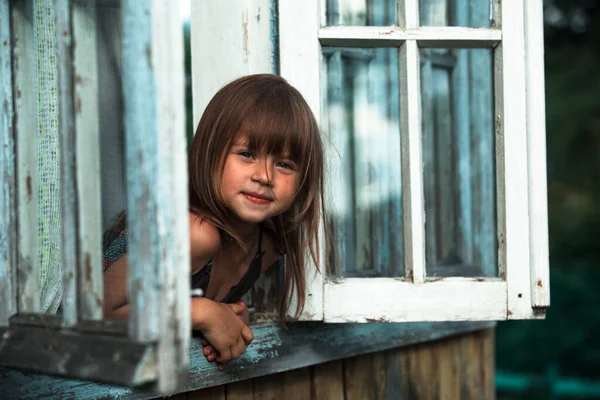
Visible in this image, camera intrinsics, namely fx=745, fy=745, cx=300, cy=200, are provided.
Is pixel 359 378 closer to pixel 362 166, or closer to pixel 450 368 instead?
pixel 450 368

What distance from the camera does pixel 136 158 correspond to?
102 centimetres

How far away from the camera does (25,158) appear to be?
127 cm

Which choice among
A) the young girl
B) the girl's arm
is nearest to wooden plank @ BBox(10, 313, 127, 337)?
the girl's arm

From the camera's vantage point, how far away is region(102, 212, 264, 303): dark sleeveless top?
69.0 inches

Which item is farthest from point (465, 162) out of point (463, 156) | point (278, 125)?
point (278, 125)

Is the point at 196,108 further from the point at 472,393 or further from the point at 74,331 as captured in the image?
the point at 472,393

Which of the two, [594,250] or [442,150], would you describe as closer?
[442,150]

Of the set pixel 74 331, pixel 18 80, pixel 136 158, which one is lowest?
pixel 74 331

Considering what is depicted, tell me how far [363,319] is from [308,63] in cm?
63

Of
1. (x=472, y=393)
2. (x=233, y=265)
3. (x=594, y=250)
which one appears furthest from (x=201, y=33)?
(x=594, y=250)

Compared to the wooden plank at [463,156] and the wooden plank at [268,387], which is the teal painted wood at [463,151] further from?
the wooden plank at [268,387]

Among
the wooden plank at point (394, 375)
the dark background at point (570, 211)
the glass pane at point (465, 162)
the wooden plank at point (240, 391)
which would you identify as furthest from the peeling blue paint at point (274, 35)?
the dark background at point (570, 211)

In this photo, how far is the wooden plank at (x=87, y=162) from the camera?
1098 mm

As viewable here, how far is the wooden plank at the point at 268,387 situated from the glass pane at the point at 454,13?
1554 mm
